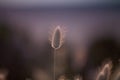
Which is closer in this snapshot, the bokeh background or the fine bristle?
the fine bristle

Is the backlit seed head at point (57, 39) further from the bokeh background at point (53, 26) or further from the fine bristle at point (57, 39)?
the bokeh background at point (53, 26)

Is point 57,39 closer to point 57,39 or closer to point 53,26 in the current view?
point 57,39

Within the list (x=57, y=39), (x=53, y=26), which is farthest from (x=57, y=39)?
(x=53, y=26)

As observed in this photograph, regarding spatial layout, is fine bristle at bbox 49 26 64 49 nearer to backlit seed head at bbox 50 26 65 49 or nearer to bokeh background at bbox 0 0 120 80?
backlit seed head at bbox 50 26 65 49

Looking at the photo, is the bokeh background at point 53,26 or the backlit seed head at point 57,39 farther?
the bokeh background at point 53,26

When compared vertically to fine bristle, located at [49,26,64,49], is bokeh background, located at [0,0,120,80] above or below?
above

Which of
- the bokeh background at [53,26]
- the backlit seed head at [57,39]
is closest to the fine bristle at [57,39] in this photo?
the backlit seed head at [57,39]

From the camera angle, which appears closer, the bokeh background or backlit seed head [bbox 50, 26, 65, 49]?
backlit seed head [bbox 50, 26, 65, 49]

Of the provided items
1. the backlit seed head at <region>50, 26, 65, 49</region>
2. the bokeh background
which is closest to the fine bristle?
the backlit seed head at <region>50, 26, 65, 49</region>
